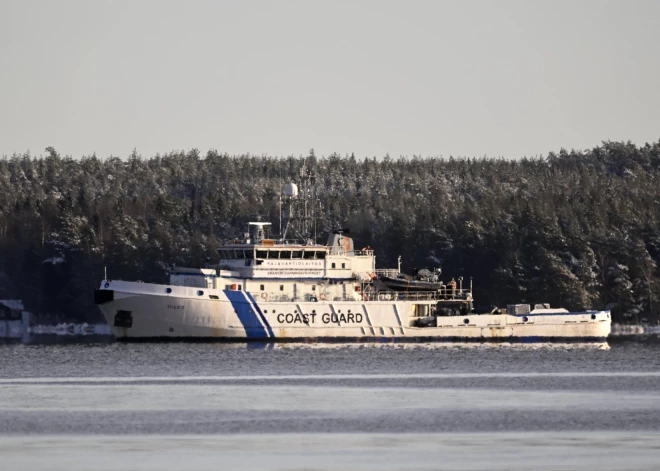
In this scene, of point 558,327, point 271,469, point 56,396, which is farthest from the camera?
point 558,327

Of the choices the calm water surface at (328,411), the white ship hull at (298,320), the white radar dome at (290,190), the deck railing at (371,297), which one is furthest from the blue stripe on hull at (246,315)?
the calm water surface at (328,411)

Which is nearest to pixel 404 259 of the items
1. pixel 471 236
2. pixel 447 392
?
pixel 471 236

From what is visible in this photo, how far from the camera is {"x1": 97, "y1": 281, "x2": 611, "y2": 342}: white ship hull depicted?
76.3 meters

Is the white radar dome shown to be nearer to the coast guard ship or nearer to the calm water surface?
the coast guard ship

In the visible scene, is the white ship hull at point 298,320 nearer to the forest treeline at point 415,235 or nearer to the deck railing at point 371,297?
the deck railing at point 371,297

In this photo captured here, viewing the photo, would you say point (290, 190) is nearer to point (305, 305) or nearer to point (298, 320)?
point (305, 305)

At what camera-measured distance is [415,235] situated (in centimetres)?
11162

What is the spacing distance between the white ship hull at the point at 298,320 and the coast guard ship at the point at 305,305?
0.16 ft

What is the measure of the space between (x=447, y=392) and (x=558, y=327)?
3433 cm

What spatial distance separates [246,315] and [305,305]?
3300 millimetres

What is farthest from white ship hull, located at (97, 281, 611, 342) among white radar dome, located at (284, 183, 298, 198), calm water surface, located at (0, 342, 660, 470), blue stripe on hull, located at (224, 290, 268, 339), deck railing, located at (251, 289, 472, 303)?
calm water surface, located at (0, 342, 660, 470)

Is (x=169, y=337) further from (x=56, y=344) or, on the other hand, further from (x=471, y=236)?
(x=471, y=236)

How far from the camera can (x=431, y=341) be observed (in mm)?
80875

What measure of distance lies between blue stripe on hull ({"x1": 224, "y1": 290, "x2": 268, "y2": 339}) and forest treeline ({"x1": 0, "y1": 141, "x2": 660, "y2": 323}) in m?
8.03
